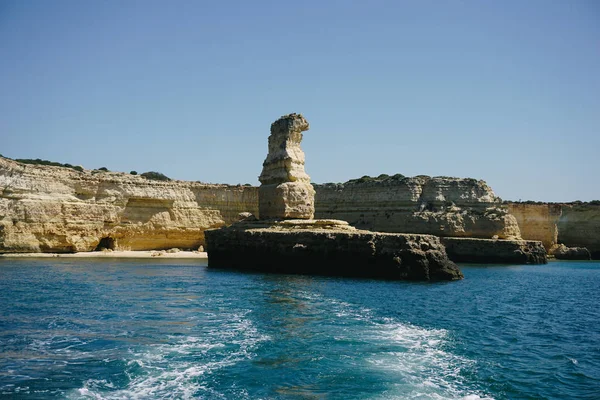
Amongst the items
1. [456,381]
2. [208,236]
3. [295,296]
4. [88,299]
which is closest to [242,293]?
[295,296]

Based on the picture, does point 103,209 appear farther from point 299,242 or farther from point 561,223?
point 561,223

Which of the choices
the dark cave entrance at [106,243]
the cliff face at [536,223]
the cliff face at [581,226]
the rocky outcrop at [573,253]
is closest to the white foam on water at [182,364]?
the dark cave entrance at [106,243]

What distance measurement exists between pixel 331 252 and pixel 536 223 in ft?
145

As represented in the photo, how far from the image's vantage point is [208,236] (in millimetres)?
37812

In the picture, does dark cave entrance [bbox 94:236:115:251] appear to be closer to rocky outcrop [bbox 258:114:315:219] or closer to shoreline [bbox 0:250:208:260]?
shoreline [bbox 0:250:208:260]

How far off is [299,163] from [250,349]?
2530 cm

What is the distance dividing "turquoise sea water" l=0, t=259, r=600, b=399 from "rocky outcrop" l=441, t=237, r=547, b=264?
26.3m

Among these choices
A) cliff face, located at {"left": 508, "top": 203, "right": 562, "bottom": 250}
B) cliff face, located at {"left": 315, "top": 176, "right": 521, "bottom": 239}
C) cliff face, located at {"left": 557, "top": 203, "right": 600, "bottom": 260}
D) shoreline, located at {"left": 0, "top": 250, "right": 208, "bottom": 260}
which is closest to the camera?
shoreline, located at {"left": 0, "top": 250, "right": 208, "bottom": 260}

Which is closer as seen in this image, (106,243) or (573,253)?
(106,243)

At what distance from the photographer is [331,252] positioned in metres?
30.9

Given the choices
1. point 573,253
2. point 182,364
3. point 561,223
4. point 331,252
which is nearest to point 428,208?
point 573,253

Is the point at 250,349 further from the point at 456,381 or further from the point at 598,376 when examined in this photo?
the point at 598,376

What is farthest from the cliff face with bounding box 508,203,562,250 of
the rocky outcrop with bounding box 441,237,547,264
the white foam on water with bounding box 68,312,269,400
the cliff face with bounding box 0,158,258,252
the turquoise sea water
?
the white foam on water with bounding box 68,312,269,400

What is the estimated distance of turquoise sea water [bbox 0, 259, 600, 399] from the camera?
10438 millimetres
